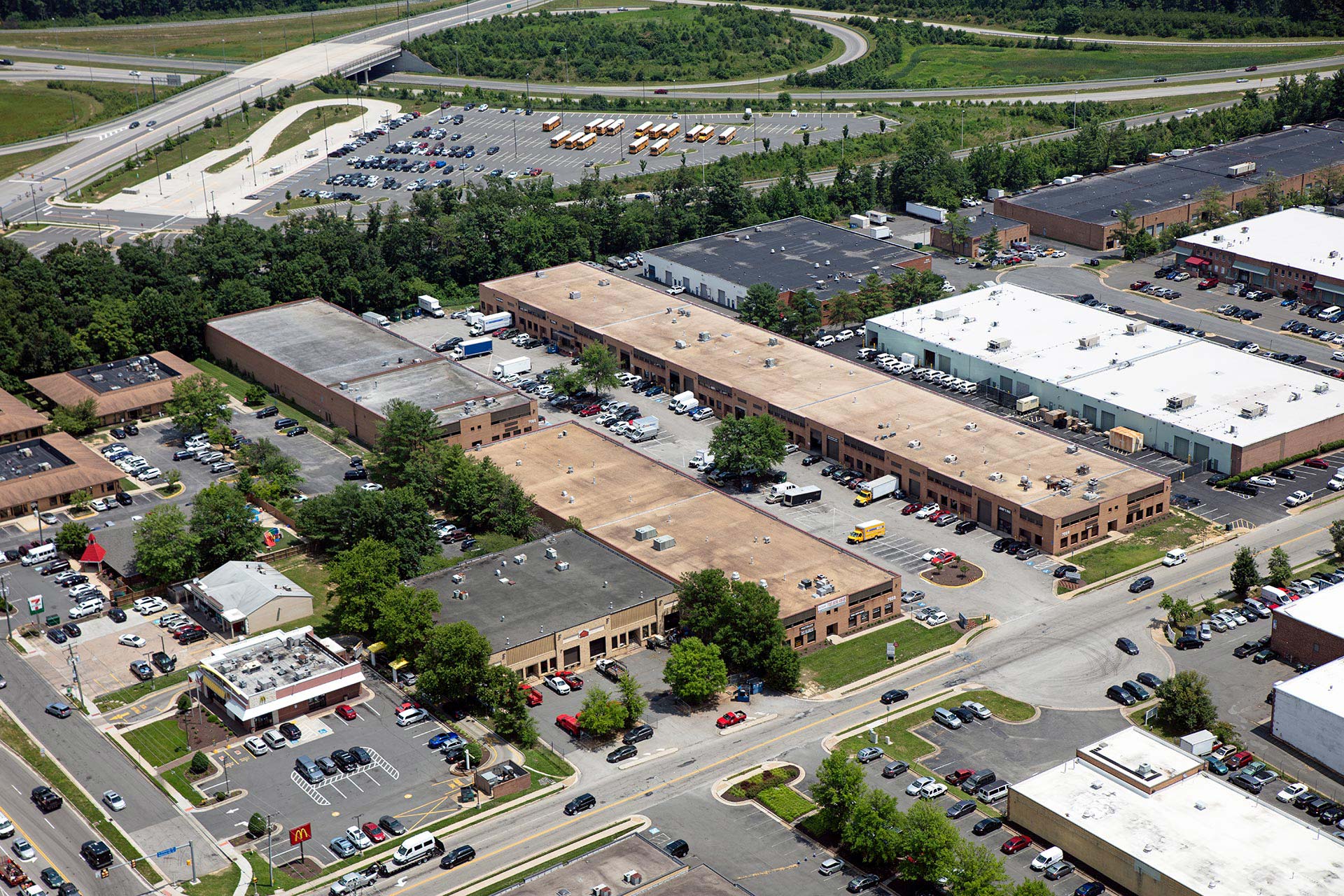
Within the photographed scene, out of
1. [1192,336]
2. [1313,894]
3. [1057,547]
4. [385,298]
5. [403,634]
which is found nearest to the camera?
[1313,894]

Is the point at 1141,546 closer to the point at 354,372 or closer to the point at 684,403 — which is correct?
the point at 684,403

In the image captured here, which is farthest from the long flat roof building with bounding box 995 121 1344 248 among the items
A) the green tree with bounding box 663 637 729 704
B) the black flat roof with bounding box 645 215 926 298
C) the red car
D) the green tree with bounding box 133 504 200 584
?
the green tree with bounding box 133 504 200 584

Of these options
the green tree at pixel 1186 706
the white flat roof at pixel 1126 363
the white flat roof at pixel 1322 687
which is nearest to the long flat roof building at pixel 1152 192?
the white flat roof at pixel 1126 363

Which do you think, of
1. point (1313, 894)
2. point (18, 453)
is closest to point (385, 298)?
point (18, 453)

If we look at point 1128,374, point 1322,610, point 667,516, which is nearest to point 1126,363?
point 1128,374

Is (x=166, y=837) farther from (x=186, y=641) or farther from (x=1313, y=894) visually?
(x=1313, y=894)

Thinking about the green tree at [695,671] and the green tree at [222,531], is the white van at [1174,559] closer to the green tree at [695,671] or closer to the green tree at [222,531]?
the green tree at [695,671]
